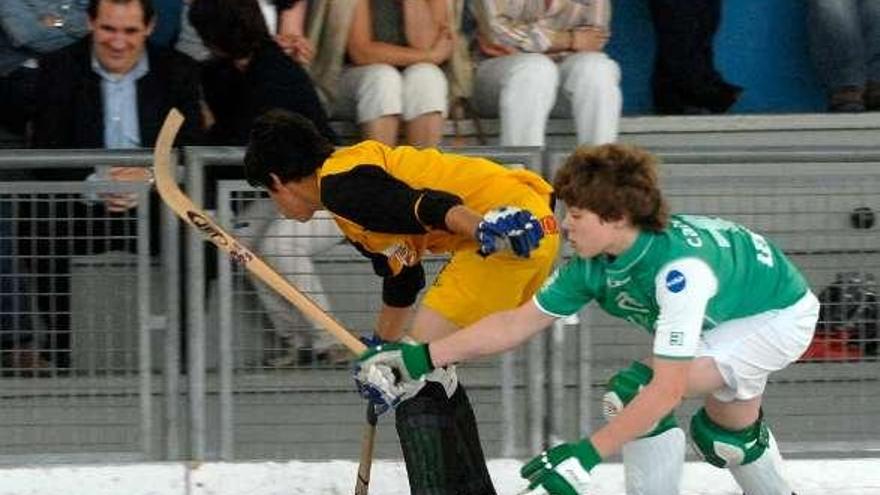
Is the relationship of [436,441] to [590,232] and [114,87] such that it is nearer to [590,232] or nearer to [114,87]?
[590,232]

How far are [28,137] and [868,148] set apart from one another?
128 inches

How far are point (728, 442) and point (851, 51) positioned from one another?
333cm

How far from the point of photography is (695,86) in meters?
9.28

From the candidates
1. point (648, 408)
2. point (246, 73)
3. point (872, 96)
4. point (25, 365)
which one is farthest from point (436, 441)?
point (872, 96)

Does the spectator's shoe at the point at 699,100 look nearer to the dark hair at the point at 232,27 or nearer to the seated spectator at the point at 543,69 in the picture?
the seated spectator at the point at 543,69

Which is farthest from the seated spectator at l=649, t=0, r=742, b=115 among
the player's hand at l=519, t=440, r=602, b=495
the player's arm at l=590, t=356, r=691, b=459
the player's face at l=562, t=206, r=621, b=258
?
the player's hand at l=519, t=440, r=602, b=495

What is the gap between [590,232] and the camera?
5.85m

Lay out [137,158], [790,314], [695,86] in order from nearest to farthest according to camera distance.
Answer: [790,314], [137,158], [695,86]

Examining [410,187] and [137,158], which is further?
[137,158]

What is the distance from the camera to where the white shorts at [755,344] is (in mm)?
6172

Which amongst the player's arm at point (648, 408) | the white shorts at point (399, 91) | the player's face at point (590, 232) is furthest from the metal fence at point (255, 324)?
the player's arm at point (648, 408)

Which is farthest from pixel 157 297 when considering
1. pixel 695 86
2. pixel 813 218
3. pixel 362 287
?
pixel 695 86

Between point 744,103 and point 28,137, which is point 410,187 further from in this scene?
point 744,103

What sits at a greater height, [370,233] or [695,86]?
[695,86]
